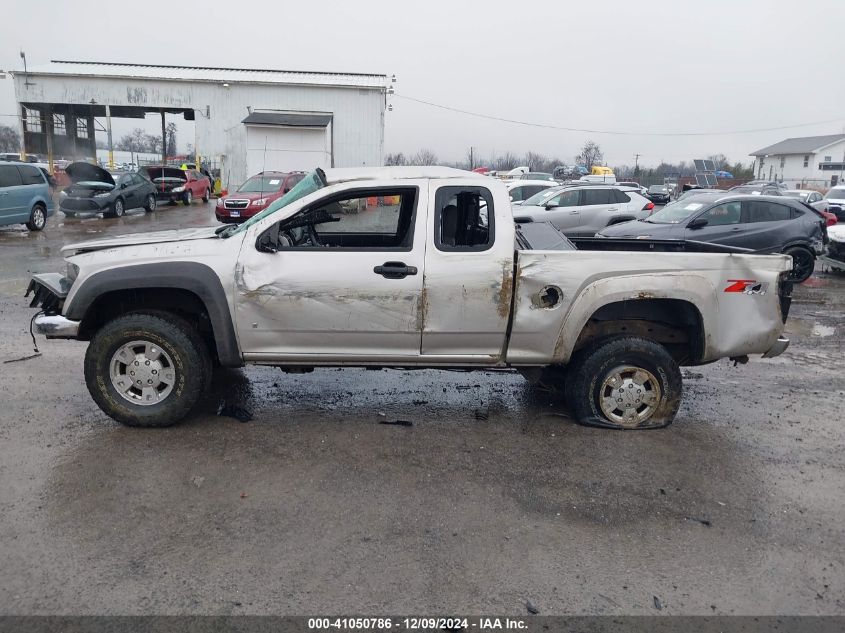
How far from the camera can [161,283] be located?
15.9 ft

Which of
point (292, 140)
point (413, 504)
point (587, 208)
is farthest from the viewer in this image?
point (292, 140)

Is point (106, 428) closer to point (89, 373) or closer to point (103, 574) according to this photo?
point (89, 373)

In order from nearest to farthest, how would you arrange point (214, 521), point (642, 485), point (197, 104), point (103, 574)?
1. point (103, 574)
2. point (214, 521)
3. point (642, 485)
4. point (197, 104)

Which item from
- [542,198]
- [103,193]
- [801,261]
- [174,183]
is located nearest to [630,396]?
[801,261]

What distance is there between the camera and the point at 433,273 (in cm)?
489

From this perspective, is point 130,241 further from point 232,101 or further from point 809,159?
point 809,159

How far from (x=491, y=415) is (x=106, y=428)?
301cm

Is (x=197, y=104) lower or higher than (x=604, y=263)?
higher

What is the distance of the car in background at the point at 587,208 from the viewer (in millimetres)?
17422

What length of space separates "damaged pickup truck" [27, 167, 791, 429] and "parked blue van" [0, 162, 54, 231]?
565 inches

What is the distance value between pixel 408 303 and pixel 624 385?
5.98 feet

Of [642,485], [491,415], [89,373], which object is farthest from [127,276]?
[642,485]

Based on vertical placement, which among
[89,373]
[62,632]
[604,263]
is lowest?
[62,632]

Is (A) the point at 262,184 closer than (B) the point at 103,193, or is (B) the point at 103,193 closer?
(A) the point at 262,184
